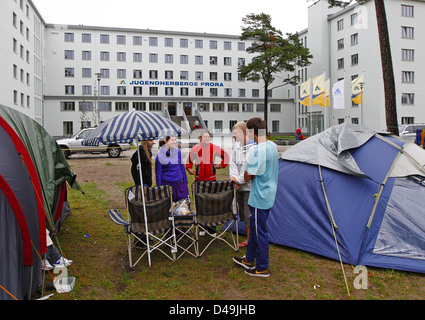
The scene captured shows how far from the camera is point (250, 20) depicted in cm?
3644

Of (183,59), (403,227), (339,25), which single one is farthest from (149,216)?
(183,59)

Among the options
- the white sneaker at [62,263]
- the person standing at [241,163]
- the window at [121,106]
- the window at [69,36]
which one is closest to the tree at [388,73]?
the person standing at [241,163]

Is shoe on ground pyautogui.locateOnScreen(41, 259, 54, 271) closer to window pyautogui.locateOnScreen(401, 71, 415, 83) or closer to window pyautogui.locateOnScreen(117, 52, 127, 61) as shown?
window pyautogui.locateOnScreen(401, 71, 415, 83)

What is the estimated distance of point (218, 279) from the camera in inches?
172

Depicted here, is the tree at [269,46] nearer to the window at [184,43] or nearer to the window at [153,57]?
the window at [184,43]

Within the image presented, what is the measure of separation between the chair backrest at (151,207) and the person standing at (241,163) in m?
1.02

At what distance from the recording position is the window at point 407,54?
3628cm

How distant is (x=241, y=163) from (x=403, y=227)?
2.33m

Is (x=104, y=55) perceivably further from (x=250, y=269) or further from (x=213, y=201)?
(x=250, y=269)

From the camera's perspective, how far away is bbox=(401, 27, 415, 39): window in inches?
1428

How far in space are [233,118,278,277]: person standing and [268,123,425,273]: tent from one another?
3.52 ft
